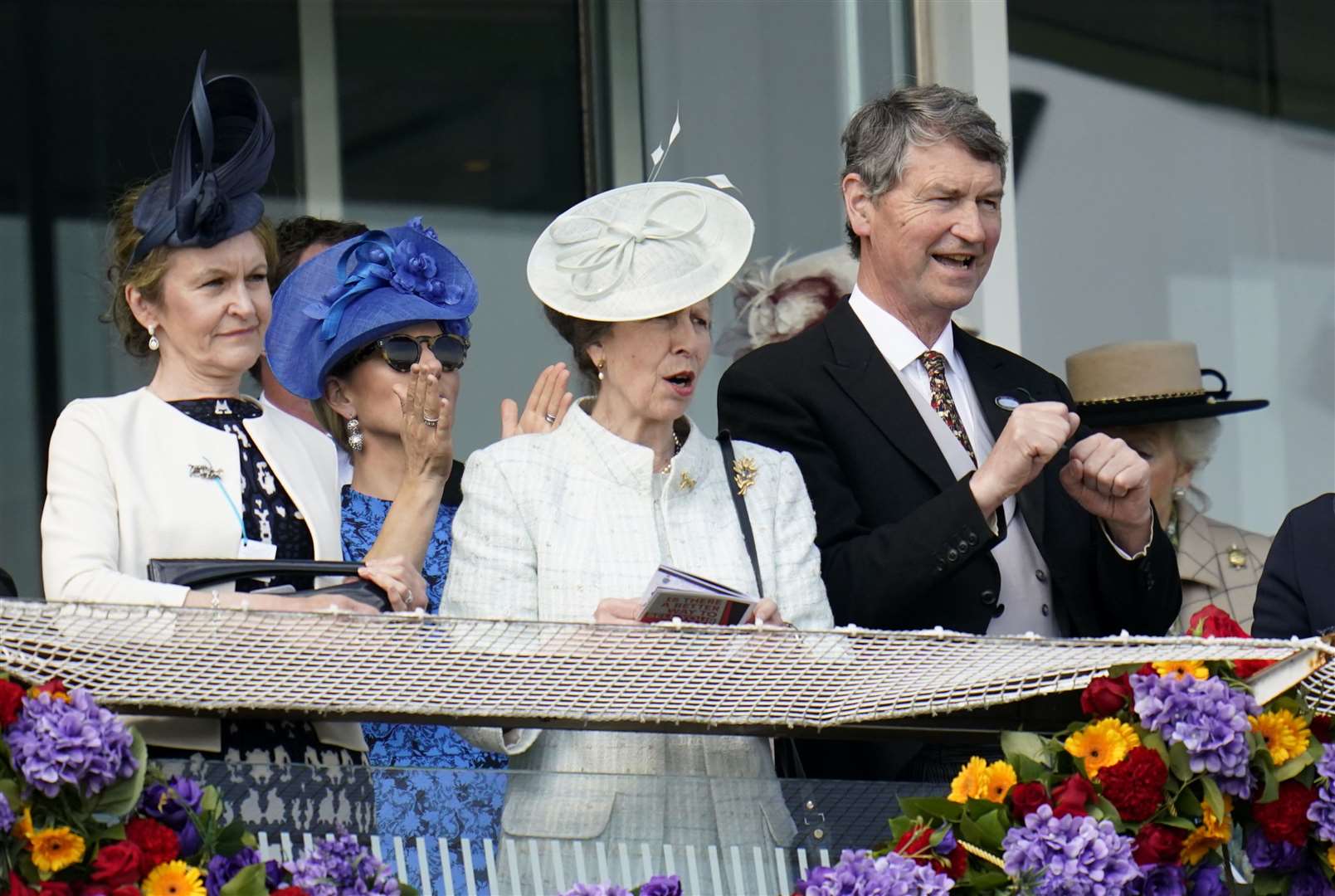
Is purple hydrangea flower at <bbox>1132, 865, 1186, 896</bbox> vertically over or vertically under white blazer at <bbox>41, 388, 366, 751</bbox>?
under

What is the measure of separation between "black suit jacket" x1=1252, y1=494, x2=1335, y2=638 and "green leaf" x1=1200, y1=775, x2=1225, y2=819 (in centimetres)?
130

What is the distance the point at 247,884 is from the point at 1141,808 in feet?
3.64

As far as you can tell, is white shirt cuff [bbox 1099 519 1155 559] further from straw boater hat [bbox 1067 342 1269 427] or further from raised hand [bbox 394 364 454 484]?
straw boater hat [bbox 1067 342 1269 427]

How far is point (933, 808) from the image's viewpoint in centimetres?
296

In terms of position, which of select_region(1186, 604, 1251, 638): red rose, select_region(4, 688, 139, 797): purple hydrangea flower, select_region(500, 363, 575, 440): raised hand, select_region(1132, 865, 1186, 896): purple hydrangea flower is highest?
select_region(500, 363, 575, 440): raised hand

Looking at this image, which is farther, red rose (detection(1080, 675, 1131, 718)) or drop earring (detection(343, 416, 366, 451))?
drop earring (detection(343, 416, 366, 451))

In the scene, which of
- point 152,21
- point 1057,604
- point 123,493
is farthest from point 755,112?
point 123,493

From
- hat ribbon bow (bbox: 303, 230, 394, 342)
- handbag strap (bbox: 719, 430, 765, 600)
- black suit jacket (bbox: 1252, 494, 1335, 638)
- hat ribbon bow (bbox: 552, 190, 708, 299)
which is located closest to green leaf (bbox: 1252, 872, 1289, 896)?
handbag strap (bbox: 719, 430, 765, 600)

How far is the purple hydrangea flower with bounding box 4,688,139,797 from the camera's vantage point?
268 cm

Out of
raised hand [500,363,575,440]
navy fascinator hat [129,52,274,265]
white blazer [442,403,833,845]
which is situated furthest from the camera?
raised hand [500,363,575,440]

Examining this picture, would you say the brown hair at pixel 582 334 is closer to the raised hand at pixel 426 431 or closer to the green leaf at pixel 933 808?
the raised hand at pixel 426 431

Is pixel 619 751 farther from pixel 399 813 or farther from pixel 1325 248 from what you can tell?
pixel 1325 248

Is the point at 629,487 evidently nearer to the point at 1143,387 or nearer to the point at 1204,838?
the point at 1204,838

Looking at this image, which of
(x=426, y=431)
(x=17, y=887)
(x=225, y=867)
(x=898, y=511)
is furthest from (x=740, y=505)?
(x=17, y=887)
